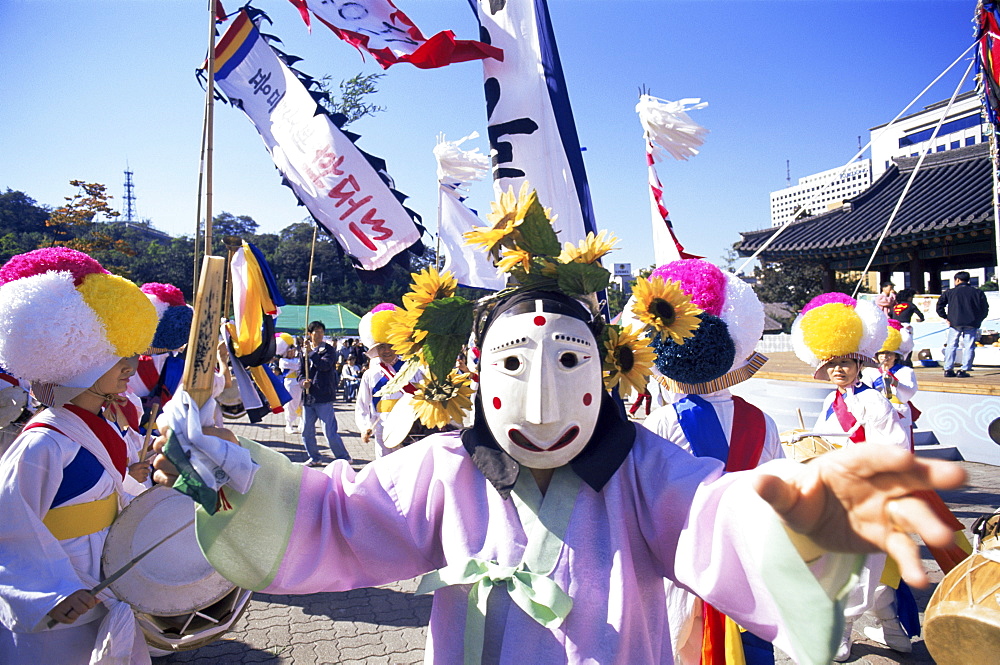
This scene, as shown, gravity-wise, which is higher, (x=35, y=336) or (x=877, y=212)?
(x=877, y=212)

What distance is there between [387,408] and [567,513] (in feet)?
14.3

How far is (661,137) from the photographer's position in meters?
4.10

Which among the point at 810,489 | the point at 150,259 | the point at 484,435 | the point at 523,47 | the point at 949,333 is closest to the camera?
the point at 810,489

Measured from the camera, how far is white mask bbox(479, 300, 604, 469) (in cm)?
171

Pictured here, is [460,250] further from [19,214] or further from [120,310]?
[19,214]

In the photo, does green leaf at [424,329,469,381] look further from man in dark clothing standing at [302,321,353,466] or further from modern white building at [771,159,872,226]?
modern white building at [771,159,872,226]

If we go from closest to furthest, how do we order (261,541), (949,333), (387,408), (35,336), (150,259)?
(261,541)
(35,336)
(387,408)
(949,333)
(150,259)

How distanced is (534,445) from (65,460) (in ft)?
5.84

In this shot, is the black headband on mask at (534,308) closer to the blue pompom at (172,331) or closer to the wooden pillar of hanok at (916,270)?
the blue pompom at (172,331)

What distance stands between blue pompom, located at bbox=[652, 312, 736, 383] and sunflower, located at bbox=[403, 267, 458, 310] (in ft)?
3.86

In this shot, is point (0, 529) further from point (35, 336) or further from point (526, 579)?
point (526, 579)

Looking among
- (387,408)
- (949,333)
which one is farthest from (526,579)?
(949,333)

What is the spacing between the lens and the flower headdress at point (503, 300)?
1923 mm

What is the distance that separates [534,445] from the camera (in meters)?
1.73
